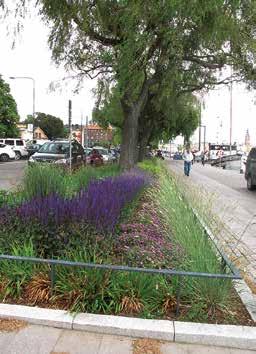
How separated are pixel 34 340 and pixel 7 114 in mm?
61631

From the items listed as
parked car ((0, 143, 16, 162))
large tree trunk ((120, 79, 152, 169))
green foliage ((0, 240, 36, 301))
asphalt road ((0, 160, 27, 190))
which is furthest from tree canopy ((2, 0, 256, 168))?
parked car ((0, 143, 16, 162))

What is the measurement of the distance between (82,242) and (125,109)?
1083cm

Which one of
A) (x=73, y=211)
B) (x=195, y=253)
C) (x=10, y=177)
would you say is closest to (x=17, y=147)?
(x=10, y=177)

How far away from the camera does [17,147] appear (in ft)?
180

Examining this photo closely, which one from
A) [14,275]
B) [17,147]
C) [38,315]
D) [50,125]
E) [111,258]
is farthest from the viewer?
[50,125]

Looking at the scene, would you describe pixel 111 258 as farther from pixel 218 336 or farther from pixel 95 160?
pixel 95 160

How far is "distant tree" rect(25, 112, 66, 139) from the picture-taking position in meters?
120

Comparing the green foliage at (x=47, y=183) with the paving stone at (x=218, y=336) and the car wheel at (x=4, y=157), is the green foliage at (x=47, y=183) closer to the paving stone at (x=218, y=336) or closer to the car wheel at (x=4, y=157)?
the paving stone at (x=218, y=336)

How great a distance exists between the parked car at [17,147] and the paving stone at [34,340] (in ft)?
166

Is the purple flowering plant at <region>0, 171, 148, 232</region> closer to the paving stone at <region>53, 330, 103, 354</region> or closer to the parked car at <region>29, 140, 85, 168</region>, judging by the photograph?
the paving stone at <region>53, 330, 103, 354</region>

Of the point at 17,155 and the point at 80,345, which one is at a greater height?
the point at 80,345

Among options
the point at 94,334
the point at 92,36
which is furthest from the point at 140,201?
the point at 92,36

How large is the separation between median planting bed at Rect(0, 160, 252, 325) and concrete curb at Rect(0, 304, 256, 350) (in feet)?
0.63

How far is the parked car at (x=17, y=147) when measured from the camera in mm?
54469
